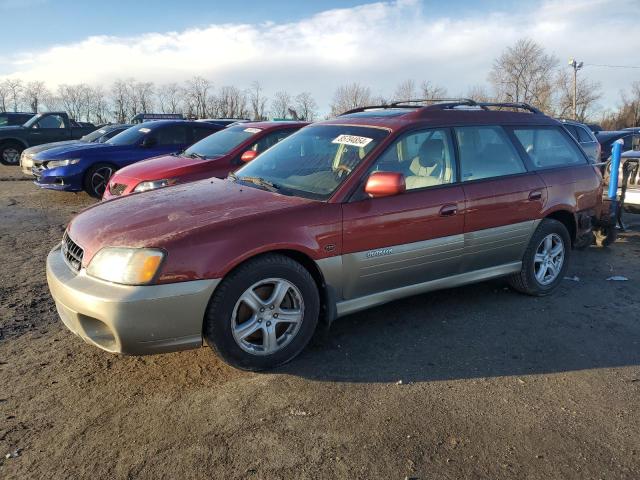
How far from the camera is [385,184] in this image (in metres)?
3.53

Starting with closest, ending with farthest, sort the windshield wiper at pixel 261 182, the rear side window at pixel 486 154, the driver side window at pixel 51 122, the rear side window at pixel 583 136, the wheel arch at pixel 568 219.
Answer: the windshield wiper at pixel 261 182
the rear side window at pixel 486 154
the wheel arch at pixel 568 219
the rear side window at pixel 583 136
the driver side window at pixel 51 122

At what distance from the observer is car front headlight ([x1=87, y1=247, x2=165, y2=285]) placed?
292cm

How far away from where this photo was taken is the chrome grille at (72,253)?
324cm

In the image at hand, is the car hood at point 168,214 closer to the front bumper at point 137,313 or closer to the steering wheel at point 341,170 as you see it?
the front bumper at point 137,313

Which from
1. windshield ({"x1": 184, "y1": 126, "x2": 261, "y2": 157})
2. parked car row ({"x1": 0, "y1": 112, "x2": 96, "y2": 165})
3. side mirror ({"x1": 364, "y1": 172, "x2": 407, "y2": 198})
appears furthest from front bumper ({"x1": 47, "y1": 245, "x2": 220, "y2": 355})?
parked car row ({"x1": 0, "y1": 112, "x2": 96, "y2": 165})

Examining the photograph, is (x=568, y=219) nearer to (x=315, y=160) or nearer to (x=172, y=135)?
(x=315, y=160)

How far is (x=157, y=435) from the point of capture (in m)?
2.72

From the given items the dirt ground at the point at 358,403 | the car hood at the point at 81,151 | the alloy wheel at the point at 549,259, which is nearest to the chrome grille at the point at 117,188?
the dirt ground at the point at 358,403

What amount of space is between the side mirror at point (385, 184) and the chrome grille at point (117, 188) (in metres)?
4.49

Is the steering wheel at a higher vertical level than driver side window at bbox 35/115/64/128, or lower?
lower

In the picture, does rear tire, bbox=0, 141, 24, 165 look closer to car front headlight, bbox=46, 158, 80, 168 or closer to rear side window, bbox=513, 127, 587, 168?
car front headlight, bbox=46, 158, 80, 168

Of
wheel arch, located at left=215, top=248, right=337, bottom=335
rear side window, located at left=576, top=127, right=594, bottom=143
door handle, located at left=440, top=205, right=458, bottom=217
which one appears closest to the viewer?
wheel arch, located at left=215, top=248, right=337, bottom=335

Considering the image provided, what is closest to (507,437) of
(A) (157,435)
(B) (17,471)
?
(A) (157,435)

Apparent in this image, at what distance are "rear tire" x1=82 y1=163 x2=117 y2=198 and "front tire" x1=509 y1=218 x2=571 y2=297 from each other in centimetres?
782
